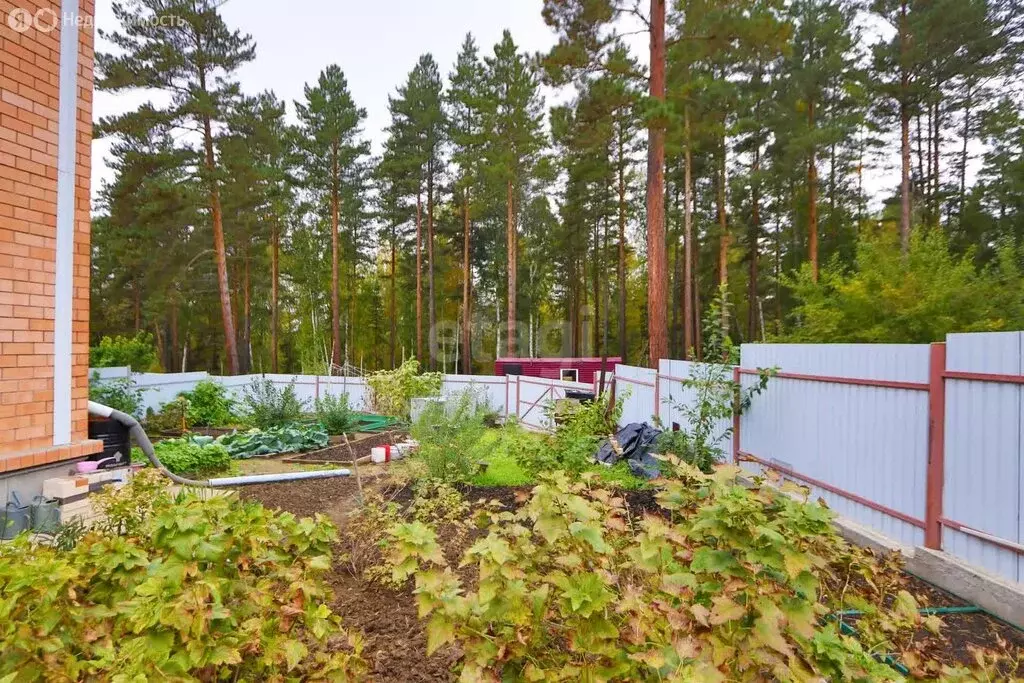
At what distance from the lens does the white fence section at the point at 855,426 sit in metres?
3.54

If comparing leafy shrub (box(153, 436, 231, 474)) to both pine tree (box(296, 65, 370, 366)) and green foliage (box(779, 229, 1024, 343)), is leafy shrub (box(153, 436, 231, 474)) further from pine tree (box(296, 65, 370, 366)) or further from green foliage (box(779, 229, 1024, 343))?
pine tree (box(296, 65, 370, 366))

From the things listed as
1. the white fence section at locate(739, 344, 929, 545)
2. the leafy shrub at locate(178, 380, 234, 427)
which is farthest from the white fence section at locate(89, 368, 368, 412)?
A: the white fence section at locate(739, 344, 929, 545)

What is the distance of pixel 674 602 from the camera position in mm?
1600

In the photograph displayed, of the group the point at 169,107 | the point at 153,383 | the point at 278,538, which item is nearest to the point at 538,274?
the point at 169,107

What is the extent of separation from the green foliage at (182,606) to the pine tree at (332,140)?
17731mm

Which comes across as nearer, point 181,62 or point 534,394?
point 534,394

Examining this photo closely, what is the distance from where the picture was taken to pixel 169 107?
13859mm

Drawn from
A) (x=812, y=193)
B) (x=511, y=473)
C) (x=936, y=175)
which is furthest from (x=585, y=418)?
(x=936, y=175)

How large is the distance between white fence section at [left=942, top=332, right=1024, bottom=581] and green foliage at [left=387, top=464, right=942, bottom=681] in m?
1.89

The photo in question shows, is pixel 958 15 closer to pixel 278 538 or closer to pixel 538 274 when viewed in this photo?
pixel 278 538

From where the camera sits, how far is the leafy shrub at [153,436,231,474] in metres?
6.30

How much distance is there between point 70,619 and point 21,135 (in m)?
3.65

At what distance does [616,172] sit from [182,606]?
2246 centimetres

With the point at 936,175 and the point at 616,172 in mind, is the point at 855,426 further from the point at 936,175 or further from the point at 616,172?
the point at 616,172
